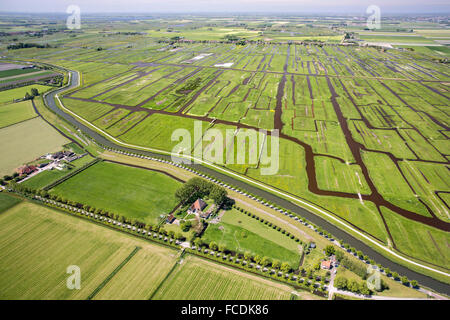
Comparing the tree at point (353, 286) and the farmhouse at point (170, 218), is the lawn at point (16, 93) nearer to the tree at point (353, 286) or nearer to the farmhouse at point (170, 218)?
the farmhouse at point (170, 218)

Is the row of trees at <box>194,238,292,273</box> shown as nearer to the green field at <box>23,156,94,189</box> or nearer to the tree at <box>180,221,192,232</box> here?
the tree at <box>180,221,192,232</box>

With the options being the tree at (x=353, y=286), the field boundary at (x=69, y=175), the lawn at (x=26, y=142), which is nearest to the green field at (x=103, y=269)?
the tree at (x=353, y=286)

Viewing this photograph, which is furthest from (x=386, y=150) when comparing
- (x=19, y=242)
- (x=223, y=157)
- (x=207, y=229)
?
(x=19, y=242)

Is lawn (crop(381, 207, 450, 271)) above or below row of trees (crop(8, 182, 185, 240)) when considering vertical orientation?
below

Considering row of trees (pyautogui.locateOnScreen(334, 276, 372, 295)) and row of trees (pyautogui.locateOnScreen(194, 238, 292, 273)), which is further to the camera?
row of trees (pyautogui.locateOnScreen(194, 238, 292, 273))

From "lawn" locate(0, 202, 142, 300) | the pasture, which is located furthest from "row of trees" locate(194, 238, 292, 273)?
"lawn" locate(0, 202, 142, 300)
